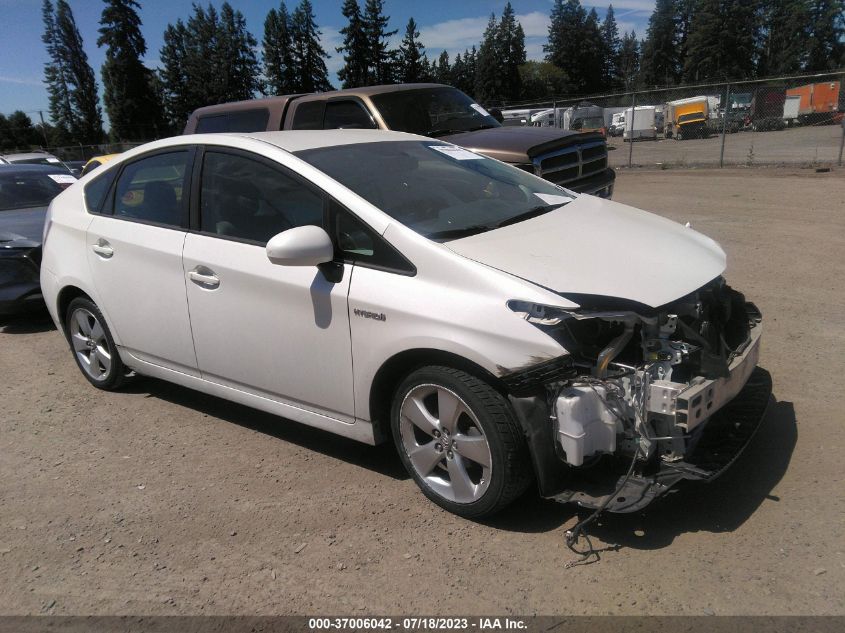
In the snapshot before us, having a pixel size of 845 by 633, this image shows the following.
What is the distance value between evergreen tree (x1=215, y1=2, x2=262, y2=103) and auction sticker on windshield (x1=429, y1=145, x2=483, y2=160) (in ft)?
264

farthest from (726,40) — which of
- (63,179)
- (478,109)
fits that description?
(63,179)

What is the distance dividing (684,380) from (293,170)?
85.6 inches

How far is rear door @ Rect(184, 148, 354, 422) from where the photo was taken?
337cm

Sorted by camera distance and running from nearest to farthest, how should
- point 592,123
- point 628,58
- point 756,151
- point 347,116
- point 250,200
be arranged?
point 250,200 < point 347,116 < point 756,151 < point 592,123 < point 628,58

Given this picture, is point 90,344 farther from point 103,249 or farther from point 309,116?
point 309,116

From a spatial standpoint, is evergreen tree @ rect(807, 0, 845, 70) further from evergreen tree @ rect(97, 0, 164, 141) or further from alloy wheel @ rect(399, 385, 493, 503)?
alloy wheel @ rect(399, 385, 493, 503)

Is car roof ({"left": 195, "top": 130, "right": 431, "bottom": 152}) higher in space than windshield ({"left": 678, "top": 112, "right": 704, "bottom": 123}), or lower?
higher

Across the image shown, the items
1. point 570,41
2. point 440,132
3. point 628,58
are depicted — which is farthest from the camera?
point 628,58

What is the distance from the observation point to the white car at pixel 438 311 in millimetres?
2809

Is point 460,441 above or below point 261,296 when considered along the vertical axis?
below

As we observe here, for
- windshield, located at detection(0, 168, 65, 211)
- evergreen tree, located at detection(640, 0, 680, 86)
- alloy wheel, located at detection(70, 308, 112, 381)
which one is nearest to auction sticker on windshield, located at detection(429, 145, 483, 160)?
alloy wheel, located at detection(70, 308, 112, 381)

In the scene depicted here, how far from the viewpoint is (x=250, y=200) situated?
12.4 ft

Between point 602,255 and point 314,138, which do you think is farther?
point 314,138

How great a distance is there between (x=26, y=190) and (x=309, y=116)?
142 inches
